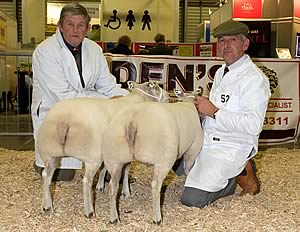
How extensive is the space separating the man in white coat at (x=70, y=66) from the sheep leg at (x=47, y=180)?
69 centimetres

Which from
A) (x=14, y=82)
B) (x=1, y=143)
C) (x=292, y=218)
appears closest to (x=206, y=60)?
(x=1, y=143)

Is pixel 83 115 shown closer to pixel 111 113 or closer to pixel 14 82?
pixel 111 113

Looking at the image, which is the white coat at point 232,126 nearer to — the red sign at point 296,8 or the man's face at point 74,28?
the man's face at point 74,28

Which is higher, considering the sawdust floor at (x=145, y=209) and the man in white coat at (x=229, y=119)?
the man in white coat at (x=229, y=119)

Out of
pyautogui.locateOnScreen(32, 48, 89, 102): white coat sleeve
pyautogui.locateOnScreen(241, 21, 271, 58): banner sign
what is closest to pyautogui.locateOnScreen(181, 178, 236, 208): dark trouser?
pyautogui.locateOnScreen(32, 48, 89, 102): white coat sleeve

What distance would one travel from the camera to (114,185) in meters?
2.78

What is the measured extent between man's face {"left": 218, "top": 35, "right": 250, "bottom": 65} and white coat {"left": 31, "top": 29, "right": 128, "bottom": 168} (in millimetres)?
844

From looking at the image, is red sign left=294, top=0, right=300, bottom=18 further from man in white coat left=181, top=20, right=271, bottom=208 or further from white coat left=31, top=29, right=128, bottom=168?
man in white coat left=181, top=20, right=271, bottom=208

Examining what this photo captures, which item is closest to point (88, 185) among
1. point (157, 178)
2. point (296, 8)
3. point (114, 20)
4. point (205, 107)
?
point (157, 178)

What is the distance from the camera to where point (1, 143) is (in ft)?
20.5

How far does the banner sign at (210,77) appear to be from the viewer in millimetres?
5895

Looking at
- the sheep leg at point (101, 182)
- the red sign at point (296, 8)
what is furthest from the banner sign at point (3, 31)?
the sheep leg at point (101, 182)

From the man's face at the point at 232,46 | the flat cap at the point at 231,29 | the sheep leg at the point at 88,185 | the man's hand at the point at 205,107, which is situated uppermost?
the flat cap at the point at 231,29

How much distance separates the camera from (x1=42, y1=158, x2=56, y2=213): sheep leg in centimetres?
291
